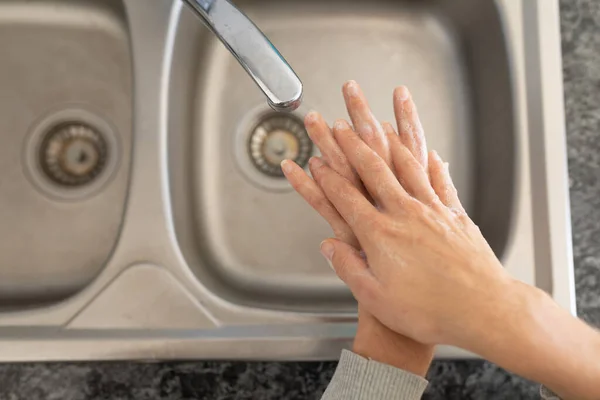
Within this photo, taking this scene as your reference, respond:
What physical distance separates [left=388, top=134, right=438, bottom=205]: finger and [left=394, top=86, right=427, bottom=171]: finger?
0.06 ft

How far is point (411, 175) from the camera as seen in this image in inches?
21.5

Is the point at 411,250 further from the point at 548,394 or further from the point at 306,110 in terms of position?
the point at 306,110

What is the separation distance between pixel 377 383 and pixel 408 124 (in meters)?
0.28

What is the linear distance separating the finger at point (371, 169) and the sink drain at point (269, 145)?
159 mm

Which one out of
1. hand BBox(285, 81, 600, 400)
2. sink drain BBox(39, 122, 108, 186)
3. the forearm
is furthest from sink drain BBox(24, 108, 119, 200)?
the forearm

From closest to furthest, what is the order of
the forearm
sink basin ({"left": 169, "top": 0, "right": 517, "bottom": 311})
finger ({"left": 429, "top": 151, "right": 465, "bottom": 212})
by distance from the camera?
1. the forearm
2. finger ({"left": 429, "top": 151, "right": 465, "bottom": 212})
3. sink basin ({"left": 169, "top": 0, "right": 517, "bottom": 311})

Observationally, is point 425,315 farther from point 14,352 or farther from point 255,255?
point 14,352

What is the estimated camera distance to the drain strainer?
741 millimetres

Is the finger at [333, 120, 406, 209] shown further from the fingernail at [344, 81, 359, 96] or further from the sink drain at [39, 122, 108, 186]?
the sink drain at [39, 122, 108, 186]

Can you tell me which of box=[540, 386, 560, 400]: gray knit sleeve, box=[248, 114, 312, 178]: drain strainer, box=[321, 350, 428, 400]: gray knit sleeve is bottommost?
box=[321, 350, 428, 400]: gray knit sleeve

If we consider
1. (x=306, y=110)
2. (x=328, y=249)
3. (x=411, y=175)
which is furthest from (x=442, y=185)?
(x=306, y=110)

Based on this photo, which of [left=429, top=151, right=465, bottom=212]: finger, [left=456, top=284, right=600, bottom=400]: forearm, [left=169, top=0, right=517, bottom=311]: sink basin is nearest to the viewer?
[left=456, top=284, right=600, bottom=400]: forearm

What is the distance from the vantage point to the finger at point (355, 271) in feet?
1.64

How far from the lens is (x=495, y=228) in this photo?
648mm
